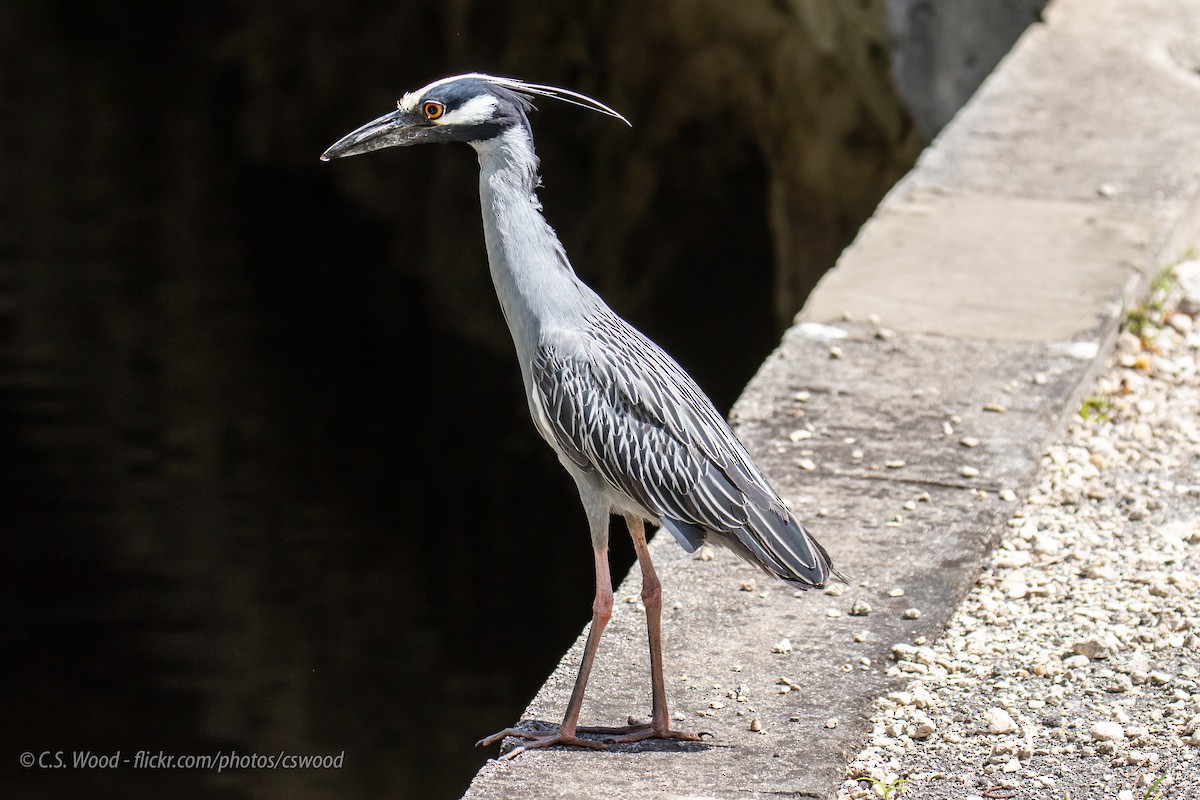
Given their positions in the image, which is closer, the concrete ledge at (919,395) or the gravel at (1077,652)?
the gravel at (1077,652)

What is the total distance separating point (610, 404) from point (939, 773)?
3.17ft

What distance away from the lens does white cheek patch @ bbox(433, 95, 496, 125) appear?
2.89 metres

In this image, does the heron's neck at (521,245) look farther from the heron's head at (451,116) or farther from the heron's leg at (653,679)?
the heron's leg at (653,679)

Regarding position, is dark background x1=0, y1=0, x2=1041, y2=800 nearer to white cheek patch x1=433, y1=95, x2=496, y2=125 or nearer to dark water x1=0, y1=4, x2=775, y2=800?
dark water x1=0, y1=4, x2=775, y2=800

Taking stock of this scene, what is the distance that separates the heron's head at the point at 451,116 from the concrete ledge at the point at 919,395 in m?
1.19

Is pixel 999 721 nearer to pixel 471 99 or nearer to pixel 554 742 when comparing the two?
pixel 554 742

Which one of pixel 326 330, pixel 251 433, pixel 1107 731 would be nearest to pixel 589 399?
pixel 1107 731

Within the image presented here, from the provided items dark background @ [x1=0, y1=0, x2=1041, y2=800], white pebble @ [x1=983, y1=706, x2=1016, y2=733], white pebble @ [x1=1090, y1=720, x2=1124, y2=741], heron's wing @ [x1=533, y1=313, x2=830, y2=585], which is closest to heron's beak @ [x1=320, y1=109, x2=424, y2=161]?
heron's wing @ [x1=533, y1=313, x2=830, y2=585]

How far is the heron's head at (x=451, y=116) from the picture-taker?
2.90 metres

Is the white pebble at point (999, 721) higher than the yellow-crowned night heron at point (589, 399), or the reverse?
the yellow-crowned night heron at point (589, 399)

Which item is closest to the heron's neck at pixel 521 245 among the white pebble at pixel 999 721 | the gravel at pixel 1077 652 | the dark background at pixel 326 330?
the gravel at pixel 1077 652

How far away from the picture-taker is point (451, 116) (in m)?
2.91

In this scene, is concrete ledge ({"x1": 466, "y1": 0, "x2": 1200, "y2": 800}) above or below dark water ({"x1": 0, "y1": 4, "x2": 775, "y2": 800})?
above

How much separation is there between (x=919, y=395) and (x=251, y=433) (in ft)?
18.2
